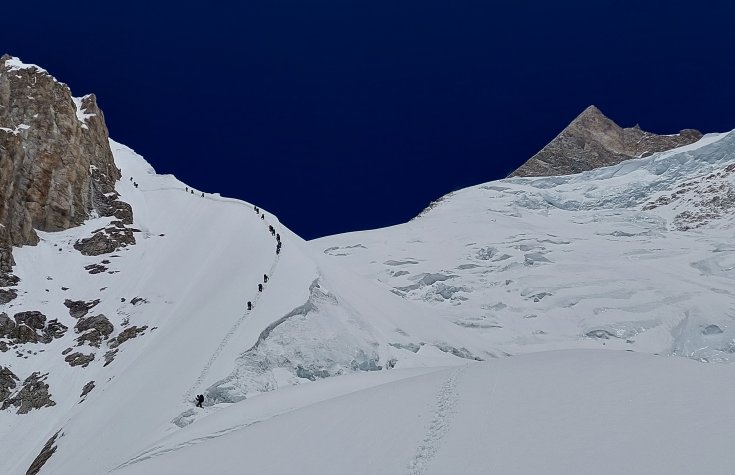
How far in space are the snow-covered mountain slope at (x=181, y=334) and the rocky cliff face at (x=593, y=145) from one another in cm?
10847

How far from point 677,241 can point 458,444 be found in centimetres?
6867

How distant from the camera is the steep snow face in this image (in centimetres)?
4575

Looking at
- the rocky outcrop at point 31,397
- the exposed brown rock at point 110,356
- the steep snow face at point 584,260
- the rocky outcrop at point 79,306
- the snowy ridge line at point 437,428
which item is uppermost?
the snowy ridge line at point 437,428

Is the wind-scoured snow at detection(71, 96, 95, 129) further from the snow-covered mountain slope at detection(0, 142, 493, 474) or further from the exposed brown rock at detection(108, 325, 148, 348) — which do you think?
the exposed brown rock at detection(108, 325, 148, 348)

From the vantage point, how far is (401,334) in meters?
36.2

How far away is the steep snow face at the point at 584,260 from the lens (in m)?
45.8

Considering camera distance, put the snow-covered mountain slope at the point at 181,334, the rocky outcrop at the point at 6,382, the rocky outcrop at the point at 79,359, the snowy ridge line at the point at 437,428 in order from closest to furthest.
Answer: the snowy ridge line at the point at 437,428, the snow-covered mountain slope at the point at 181,334, the rocky outcrop at the point at 6,382, the rocky outcrop at the point at 79,359

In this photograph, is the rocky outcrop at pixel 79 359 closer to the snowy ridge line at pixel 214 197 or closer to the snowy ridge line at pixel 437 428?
the snowy ridge line at pixel 437 428

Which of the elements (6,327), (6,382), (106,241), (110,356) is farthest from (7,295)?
(106,241)

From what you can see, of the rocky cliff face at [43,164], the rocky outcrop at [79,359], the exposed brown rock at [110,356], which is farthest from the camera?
the rocky cliff face at [43,164]

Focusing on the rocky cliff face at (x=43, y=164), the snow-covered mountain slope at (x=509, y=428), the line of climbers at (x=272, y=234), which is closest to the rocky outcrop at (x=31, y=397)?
the rocky cliff face at (x=43, y=164)

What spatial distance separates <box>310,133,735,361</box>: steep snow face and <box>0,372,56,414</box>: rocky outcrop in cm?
2926

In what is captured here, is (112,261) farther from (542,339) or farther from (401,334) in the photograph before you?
(542,339)

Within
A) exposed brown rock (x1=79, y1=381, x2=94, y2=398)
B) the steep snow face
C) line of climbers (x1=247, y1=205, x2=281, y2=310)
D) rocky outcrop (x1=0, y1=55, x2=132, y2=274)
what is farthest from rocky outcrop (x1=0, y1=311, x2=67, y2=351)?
the steep snow face
